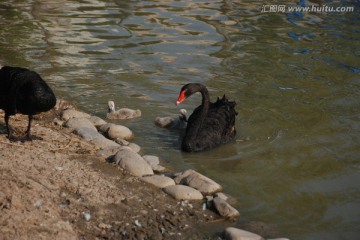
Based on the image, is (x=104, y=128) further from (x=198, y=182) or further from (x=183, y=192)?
(x=183, y=192)

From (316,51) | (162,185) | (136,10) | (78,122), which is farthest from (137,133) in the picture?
(136,10)

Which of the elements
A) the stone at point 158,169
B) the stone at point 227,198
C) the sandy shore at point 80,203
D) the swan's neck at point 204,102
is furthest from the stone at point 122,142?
the stone at point 227,198

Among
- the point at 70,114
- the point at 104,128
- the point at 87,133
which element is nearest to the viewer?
the point at 87,133

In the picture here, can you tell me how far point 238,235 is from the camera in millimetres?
4801

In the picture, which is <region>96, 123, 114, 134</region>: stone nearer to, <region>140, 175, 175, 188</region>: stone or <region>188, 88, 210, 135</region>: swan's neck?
<region>188, 88, 210, 135</region>: swan's neck

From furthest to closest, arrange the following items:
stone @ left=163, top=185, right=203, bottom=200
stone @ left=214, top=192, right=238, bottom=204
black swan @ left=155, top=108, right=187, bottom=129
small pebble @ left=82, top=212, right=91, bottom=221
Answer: black swan @ left=155, top=108, right=187, bottom=129
stone @ left=214, top=192, right=238, bottom=204
stone @ left=163, top=185, right=203, bottom=200
small pebble @ left=82, top=212, right=91, bottom=221

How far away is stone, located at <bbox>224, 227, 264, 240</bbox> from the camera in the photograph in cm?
479

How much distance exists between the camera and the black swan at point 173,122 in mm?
7941


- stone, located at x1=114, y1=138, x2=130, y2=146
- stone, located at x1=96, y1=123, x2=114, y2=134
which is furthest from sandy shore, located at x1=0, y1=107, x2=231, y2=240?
stone, located at x1=96, y1=123, x2=114, y2=134

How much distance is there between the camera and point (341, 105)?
8734 millimetres

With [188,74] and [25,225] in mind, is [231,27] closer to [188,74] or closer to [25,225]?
[188,74]

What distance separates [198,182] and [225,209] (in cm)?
58

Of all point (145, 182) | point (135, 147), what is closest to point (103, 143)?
point (135, 147)

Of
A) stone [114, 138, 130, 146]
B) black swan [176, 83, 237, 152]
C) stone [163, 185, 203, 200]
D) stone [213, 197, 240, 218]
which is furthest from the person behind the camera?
black swan [176, 83, 237, 152]
